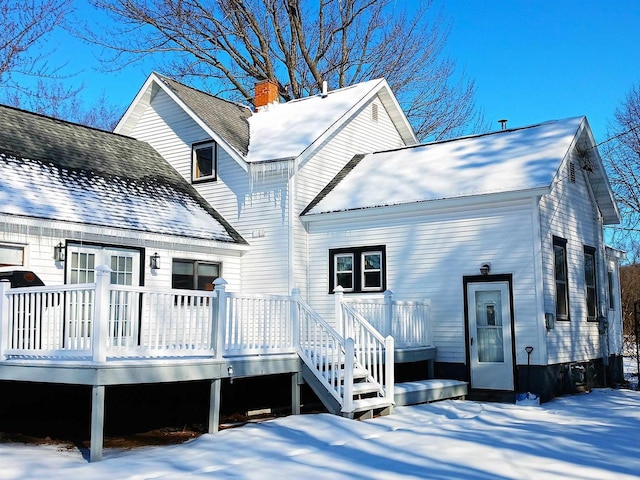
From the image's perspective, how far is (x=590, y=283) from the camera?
15.7m

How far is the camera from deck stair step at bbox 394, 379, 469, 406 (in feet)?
37.9

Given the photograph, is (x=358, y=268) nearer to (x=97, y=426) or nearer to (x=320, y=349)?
(x=320, y=349)

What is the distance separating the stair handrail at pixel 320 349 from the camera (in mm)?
10359

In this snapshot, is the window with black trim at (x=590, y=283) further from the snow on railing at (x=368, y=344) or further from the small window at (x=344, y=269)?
the snow on railing at (x=368, y=344)

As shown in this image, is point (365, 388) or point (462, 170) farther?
point (462, 170)

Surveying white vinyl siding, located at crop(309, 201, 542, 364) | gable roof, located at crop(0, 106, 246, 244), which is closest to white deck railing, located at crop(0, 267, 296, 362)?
gable roof, located at crop(0, 106, 246, 244)

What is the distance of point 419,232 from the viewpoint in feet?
46.8

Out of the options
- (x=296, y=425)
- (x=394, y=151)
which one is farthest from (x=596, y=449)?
(x=394, y=151)

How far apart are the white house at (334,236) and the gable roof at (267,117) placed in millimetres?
69

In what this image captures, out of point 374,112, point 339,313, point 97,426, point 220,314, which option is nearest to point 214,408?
point 220,314

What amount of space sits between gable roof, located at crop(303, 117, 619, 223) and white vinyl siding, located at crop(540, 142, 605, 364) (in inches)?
19.5

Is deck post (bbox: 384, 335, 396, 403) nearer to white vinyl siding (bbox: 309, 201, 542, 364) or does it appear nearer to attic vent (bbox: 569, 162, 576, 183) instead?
white vinyl siding (bbox: 309, 201, 542, 364)

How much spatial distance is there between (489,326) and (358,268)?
308cm

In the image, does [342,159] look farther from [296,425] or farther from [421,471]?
[421,471]
